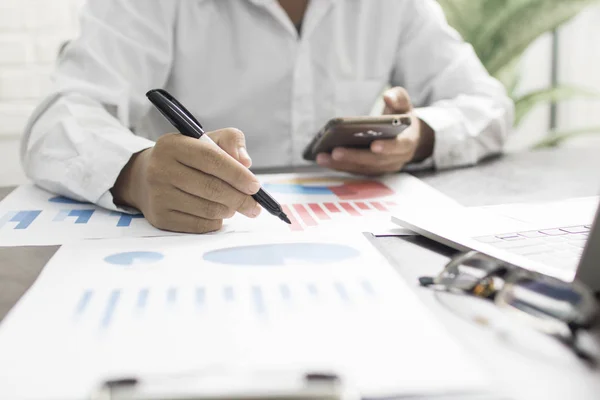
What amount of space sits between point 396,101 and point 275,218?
1.12 ft

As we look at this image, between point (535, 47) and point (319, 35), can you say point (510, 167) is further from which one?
point (535, 47)

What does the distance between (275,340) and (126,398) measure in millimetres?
91

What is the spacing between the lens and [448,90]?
1.05m

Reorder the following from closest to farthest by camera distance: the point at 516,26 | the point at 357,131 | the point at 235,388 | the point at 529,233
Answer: the point at 235,388 < the point at 529,233 < the point at 357,131 < the point at 516,26

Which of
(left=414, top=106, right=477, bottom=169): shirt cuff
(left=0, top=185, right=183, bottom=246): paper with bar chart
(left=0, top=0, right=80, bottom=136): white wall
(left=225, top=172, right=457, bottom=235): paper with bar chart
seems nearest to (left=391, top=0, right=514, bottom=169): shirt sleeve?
(left=414, top=106, right=477, bottom=169): shirt cuff

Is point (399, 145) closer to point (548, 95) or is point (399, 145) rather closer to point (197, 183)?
point (197, 183)

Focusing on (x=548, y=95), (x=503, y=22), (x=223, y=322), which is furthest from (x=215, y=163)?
(x=548, y=95)

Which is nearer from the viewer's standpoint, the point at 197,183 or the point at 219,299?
the point at 219,299

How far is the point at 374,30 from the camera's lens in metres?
1.11

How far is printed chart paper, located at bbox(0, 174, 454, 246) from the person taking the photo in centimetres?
55

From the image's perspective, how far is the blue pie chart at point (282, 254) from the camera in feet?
1.47

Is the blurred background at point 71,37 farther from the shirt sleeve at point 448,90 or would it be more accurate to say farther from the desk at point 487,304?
the desk at point 487,304

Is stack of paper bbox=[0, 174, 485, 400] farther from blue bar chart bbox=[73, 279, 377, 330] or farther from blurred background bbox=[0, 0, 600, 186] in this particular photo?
blurred background bbox=[0, 0, 600, 186]

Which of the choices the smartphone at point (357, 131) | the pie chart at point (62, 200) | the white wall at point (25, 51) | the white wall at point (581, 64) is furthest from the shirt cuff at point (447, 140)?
the white wall at point (581, 64)
